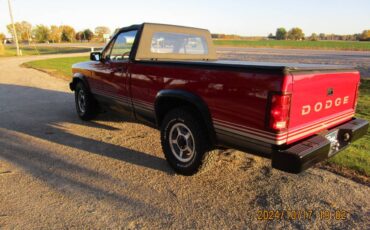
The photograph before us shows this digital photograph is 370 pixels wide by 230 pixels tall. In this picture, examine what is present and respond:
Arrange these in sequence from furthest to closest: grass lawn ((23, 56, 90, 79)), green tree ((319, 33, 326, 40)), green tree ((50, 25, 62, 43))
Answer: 1. green tree ((319, 33, 326, 40))
2. green tree ((50, 25, 62, 43))
3. grass lawn ((23, 56, 90, 79))

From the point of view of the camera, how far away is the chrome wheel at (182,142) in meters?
3.47

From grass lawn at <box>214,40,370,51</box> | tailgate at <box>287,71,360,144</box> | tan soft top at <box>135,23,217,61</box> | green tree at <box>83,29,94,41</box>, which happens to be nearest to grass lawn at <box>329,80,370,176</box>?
tailgate at <box>287,71,360,144</box>

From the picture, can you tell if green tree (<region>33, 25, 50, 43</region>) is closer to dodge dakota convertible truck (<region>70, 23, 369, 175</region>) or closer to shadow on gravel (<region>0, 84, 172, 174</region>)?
shadow on gravel (<region>0, 84, 172, 174</region>)

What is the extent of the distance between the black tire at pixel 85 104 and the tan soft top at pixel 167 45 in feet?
6.21

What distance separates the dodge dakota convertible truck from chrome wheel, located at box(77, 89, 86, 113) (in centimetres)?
114

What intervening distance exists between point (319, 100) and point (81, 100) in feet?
15.7

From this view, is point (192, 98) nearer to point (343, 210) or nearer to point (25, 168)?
point (343, 210)

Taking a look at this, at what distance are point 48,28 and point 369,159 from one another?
10697 centimetres

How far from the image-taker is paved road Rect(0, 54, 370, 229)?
2652 mm

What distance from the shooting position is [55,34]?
96875 millimetres

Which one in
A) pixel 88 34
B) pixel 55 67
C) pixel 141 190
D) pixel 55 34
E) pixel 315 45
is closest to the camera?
pixel 141 190

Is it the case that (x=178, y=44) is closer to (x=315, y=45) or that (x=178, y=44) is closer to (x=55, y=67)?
(x=55, y=67)

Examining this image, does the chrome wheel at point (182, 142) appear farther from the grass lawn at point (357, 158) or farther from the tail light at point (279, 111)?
the grass lawn at point (357, 158)

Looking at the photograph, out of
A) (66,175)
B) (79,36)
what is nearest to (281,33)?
(79,36)
